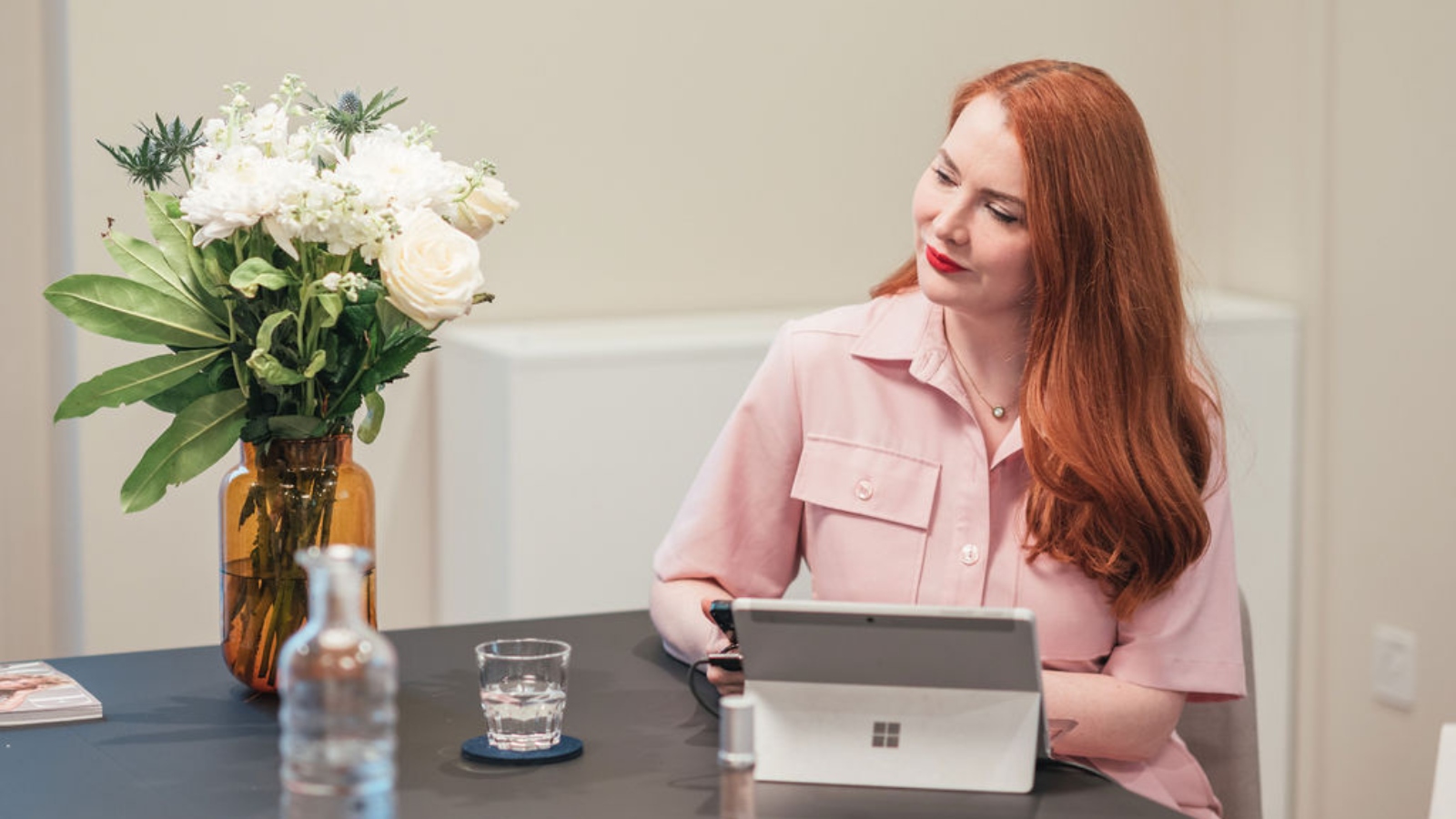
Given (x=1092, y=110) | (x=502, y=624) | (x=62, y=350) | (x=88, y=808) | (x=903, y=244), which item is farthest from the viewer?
(x=903, y=244)

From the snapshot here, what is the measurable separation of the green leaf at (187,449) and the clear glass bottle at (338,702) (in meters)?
0.79

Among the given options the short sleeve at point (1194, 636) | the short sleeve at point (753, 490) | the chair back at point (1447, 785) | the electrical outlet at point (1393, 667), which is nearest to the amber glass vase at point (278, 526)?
the short sleeve at point (753, 490)

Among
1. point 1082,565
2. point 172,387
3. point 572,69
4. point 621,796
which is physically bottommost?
point 621,796

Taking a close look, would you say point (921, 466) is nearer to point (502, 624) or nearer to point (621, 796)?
point (502, 624)

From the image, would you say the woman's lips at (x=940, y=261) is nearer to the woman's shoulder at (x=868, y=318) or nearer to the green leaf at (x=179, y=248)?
the woman's shoulder at (x=868, y=318)

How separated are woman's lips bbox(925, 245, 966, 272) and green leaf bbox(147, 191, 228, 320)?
0.71 metres

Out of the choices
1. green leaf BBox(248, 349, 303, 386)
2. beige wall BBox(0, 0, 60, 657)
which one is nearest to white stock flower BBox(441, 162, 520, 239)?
green leaf BBox(248, 349, 303, 386)

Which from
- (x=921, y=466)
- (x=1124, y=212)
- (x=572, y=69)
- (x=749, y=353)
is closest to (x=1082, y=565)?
(x=921, y=466)

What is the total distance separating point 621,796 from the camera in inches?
61.6

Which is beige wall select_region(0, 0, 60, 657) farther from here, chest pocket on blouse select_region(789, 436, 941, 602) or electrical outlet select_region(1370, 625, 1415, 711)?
electrical outlet select_region(1370, 625, 1415, 711)

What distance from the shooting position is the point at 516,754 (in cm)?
164

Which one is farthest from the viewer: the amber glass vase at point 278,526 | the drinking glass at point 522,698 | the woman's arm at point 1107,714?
the woman's arm at point 1107,714

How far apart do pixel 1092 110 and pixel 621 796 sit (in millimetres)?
867

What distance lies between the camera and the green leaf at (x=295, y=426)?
1.73m
